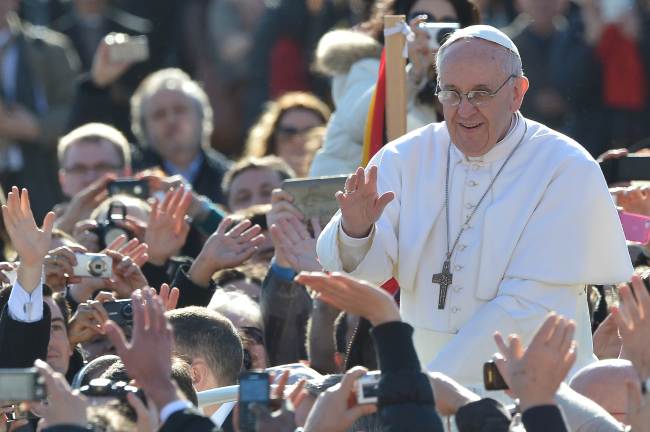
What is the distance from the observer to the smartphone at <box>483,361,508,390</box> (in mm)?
5680

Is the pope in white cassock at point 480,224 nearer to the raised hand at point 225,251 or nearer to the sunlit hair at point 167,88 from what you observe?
the raised hand at point 225,251

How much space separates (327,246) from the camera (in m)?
7.23

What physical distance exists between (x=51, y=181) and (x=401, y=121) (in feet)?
16.3

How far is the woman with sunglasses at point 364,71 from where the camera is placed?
9.45 meters

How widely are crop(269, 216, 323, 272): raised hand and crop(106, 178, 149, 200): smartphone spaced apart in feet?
5.93

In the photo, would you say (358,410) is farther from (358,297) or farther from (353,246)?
(353,246)

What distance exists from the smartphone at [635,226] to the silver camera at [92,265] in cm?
226

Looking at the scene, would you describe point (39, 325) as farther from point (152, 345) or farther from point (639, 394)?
point (639, 394)

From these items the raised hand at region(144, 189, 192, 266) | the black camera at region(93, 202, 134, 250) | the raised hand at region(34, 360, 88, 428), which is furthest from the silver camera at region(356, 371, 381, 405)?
the black camera at region(93, 202, 134, 250)

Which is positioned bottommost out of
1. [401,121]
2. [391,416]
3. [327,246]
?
[391,416]

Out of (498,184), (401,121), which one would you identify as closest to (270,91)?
(401,121)

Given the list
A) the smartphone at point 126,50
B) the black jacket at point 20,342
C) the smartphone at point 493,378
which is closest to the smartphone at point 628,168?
the black jacket at point 20,342

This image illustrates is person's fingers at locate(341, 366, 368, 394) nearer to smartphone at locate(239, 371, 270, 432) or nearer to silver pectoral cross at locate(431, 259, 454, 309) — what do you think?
smartphone at locate(239, 371, 270, 432)

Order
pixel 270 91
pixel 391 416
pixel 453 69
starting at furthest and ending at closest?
pixel 270 91, pixel 453 69, pixel 391 416
